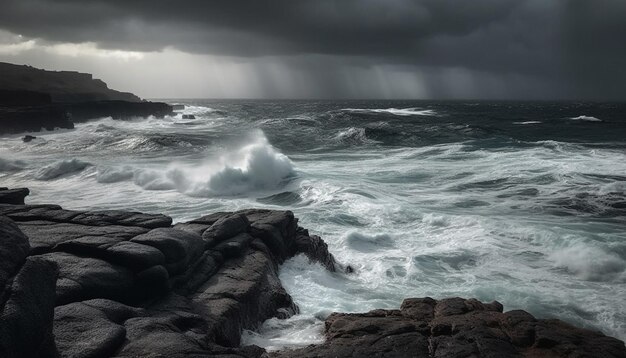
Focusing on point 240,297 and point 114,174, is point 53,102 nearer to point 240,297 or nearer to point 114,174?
point 114,174

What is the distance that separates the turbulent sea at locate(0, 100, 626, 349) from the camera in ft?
35.5

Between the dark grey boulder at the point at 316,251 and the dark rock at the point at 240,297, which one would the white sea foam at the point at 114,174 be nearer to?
the dark grey boulder at the point at 316,251

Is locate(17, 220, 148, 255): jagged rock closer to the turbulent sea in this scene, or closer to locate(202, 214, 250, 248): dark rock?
locate(202, 214, 250, 248): dark rock

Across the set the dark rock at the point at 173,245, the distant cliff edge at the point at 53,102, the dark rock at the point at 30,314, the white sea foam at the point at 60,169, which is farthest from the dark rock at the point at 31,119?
the dark rock at the point at 30,314

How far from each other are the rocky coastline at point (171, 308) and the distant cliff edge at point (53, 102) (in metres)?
52.5

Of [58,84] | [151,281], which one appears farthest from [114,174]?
[58,84]

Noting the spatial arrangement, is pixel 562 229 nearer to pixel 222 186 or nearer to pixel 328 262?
pixel 328 262

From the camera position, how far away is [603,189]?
2008 cm

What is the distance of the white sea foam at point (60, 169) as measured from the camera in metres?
25.8

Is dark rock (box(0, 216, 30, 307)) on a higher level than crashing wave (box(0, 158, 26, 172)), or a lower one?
higher

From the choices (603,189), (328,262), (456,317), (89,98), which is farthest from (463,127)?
(89,98)

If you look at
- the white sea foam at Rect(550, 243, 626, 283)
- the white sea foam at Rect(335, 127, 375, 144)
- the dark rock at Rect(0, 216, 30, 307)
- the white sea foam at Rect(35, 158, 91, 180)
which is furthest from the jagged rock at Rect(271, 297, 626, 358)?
the white sea foam at Rect(335, 127, 375, 144)

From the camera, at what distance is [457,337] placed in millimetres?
6977

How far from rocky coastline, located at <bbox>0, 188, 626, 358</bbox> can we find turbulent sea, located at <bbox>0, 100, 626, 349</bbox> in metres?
1.05
